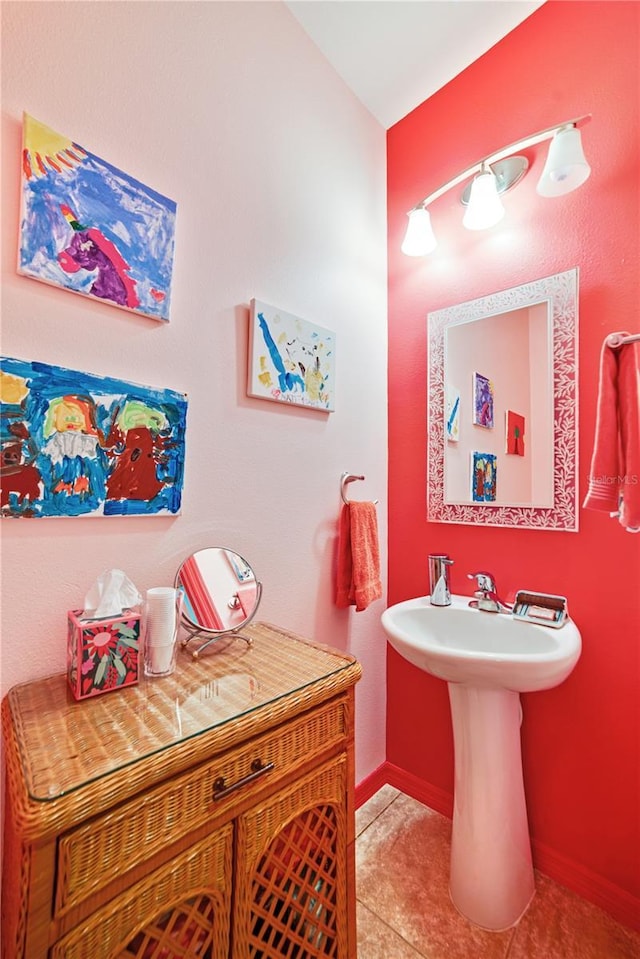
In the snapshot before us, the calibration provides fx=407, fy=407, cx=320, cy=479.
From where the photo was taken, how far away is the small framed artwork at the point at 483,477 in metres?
1.41

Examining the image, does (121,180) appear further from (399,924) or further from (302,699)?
(399,924)

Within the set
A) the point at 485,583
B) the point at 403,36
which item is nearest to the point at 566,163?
the point at 403,36

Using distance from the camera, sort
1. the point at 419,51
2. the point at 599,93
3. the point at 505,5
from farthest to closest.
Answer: the point at 419,51 → the point at 505,5 → the point at 599,93

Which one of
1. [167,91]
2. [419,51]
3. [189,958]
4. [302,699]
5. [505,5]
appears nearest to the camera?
[189,958]

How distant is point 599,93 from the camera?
121cm

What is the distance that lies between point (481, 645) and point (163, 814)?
40.1 inches

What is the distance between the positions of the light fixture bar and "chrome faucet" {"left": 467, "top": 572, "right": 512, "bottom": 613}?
4.46 ft

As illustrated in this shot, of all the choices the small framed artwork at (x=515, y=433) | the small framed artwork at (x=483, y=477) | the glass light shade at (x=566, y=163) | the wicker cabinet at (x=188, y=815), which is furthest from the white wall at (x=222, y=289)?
the glass light shade at (x=566, y=163)

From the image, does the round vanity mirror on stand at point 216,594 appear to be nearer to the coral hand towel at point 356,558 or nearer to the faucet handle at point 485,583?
the coral hand towel at point 356,558

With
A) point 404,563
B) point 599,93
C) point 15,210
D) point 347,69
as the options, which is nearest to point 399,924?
point 404,563

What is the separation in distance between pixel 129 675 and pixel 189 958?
44 centimetres

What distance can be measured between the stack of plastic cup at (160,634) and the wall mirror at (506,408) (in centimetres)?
102

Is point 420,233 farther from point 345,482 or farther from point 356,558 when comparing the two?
point 356,558

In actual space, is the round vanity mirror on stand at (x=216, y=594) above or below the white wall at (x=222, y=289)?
below
